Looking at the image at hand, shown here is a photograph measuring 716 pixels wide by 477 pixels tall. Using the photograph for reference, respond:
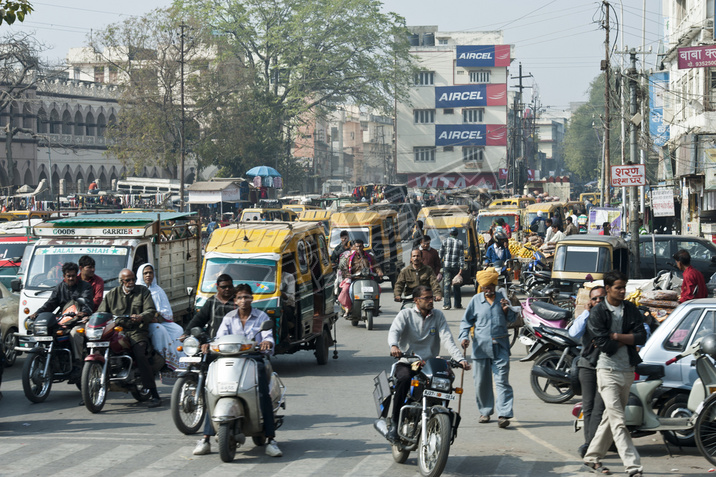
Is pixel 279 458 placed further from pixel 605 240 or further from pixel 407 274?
pixel 605 240

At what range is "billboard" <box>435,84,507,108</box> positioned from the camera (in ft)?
307

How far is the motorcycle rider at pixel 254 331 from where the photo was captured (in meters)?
7.97

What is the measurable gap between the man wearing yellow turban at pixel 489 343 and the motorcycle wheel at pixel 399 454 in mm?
1768

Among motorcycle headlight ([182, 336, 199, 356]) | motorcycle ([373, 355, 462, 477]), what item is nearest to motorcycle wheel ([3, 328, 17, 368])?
motorcycle headlight ([182, 336, 199, 356])

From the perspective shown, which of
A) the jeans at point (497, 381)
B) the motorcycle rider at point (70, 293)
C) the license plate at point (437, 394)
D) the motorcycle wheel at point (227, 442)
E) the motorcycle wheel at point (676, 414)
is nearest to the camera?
the license plate at point (437, 394)

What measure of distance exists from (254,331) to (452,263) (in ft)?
39.0

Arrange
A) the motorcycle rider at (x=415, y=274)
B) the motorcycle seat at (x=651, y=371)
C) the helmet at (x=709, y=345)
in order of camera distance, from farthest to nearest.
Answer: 1. the motorcycle rider at (x=415, y=274)
2. the motorcycle seat at (x=651, y=371)
3. the helmet at (x=709, y=345)

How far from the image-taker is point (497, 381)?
30.9 ft

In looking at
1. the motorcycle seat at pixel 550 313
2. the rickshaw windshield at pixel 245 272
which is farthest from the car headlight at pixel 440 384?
the rickshaw windshield at pixel 245 272

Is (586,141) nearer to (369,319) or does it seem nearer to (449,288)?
(449,288)

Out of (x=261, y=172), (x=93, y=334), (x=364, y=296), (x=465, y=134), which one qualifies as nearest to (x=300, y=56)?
(x=261, y=172)

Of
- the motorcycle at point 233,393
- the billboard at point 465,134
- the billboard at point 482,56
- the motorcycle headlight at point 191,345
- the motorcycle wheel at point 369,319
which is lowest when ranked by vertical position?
the motorcycle wheel at point 369,319

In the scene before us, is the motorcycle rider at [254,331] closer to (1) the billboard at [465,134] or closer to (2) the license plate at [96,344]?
(2) the license plate at [96,344]

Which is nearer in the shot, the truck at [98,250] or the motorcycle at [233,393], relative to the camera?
the motorcycle at [233,393]
